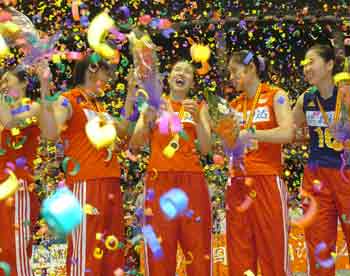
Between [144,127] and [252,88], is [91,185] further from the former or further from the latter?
[252,88]

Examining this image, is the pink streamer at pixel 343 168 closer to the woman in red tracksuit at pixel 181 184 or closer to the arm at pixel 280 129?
the arm at pixel 280 129

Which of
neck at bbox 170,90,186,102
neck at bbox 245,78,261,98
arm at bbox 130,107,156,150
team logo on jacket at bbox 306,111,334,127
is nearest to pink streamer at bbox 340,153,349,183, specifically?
team logo on jacket at bbox 306,111,334,127

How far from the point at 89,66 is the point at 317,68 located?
1510 mm

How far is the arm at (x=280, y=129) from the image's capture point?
14.0ft

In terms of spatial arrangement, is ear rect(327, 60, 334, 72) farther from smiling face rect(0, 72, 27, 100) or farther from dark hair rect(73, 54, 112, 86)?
smiling face rect(0, 72, 27, 100)

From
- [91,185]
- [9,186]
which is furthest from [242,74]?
[9,186]

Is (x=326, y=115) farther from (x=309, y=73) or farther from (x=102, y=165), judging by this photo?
(x=102, y=165)

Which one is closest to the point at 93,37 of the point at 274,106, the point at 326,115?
the point at 274,106

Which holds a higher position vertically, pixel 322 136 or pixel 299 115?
pixel 299 115

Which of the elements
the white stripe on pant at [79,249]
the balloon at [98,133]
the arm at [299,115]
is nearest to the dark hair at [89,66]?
the balloon at [98,133]

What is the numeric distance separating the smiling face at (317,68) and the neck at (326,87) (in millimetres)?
21

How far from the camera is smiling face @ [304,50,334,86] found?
457 centimetres

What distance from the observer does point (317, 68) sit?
4.58 meters

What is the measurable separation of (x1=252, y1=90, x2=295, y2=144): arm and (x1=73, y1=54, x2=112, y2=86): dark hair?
3.54 feet
